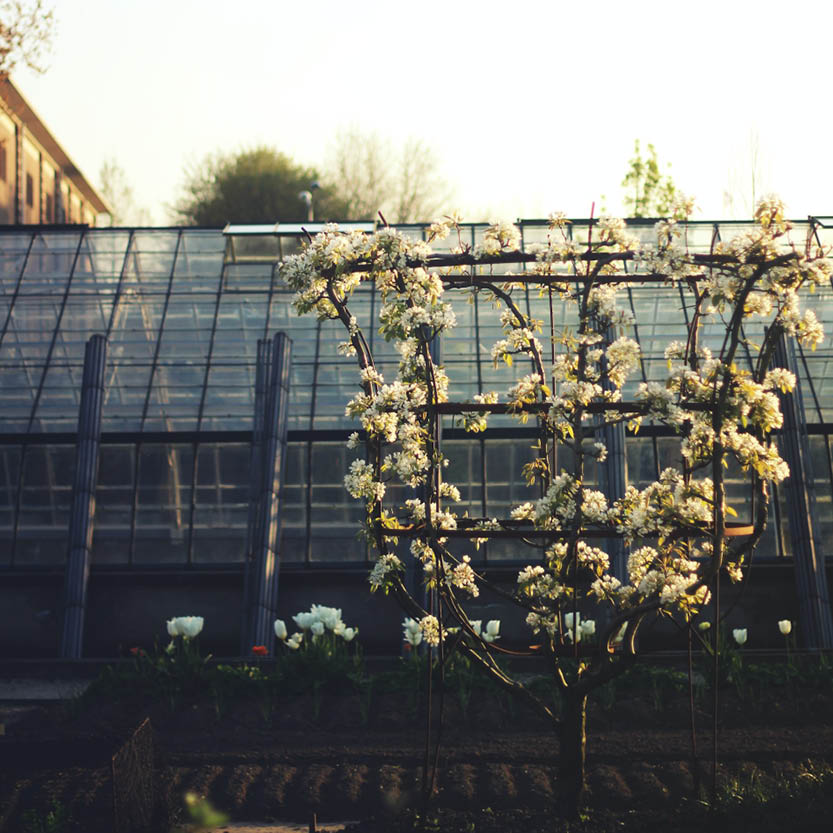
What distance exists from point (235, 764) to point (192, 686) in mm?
2589

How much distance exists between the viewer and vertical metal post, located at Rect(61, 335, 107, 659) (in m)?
16.5

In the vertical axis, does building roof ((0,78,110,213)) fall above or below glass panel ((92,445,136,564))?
above

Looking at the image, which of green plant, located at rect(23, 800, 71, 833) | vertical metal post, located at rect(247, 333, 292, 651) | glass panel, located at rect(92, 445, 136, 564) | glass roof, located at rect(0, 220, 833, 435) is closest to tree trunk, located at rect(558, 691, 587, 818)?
green plant, located at rect(23, 800, 71, 833)

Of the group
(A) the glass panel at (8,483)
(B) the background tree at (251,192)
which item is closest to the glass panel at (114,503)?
(A) the glass panel at (8,483)

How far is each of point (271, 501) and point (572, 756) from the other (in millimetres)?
9456

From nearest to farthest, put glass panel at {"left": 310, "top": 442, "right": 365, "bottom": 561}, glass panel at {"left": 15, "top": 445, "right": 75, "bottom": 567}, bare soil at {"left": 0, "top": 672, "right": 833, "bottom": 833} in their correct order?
bare soil at {"left": 0, "top": 672, "right": 833, "bottom": 833}, glass panel at {"left": 310, "top": 442, "right": 365, "bottom": 561}, glass panel at {"left": 15, "top": 445, "right": 75, "bottom": 567}

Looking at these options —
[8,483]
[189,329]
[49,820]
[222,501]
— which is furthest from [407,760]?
[189,329]

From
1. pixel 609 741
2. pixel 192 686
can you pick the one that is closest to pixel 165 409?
pixel 192 686

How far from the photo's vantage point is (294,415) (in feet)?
61.8

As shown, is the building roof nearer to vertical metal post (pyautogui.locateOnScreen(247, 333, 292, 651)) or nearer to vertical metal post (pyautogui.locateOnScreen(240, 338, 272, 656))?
vertical metal post (pyautogui.locateOnScreen(240, 338, 272, 656))

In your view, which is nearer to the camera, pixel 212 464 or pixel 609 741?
pixel 609 741

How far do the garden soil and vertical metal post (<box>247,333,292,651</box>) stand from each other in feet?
12.3

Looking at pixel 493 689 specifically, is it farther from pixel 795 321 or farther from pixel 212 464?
pixel 212 464

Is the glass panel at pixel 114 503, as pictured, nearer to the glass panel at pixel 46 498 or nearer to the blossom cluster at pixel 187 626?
the glass panel at pixel 46 498
